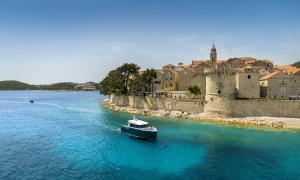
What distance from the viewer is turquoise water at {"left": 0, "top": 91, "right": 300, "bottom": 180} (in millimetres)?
22094

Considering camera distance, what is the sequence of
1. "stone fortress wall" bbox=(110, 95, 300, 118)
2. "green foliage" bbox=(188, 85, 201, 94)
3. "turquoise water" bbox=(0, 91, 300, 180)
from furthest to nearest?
"green foliage" bbox=(188, 85, 201, 94)
"stone fortress wall" bbox=(110, 95, 300, 118)
"turquoise water" bbox=(0, 91, 300, 180)

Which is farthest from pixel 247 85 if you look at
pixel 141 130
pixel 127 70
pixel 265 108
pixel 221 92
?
pixel 127 70

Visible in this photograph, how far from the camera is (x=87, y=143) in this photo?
33.0m

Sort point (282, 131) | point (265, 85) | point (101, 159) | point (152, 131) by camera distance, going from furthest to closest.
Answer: point (265, 85) → point (282, 131) → point (152, 131) → point (101, 159)

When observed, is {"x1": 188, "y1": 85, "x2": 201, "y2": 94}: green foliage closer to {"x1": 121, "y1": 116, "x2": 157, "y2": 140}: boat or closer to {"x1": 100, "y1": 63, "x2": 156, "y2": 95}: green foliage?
{"x1": 100, "y1": 63, "x2": 156, "y2": 95}: green foliage

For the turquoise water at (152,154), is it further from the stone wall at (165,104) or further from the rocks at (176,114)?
the stone wall at (165,104)

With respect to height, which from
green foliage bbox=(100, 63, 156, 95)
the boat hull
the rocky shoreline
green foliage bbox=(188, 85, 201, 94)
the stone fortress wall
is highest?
green foliage bbox=(100, 63, 156, 95)

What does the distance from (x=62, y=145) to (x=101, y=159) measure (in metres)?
7.32

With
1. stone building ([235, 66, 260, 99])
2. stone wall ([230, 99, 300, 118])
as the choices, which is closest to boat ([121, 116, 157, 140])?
stone wall ([230, 99, 300, 118])

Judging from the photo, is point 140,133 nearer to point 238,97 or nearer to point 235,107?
point 235,107

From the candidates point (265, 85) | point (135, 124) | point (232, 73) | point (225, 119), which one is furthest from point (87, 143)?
point (265, 85)

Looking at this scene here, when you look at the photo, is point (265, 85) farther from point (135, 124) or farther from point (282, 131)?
point (135, 124)

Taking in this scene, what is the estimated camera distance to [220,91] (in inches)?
1957

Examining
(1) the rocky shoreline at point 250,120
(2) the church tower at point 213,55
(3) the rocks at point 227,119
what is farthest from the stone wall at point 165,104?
(2) the church tower at point 213,55
